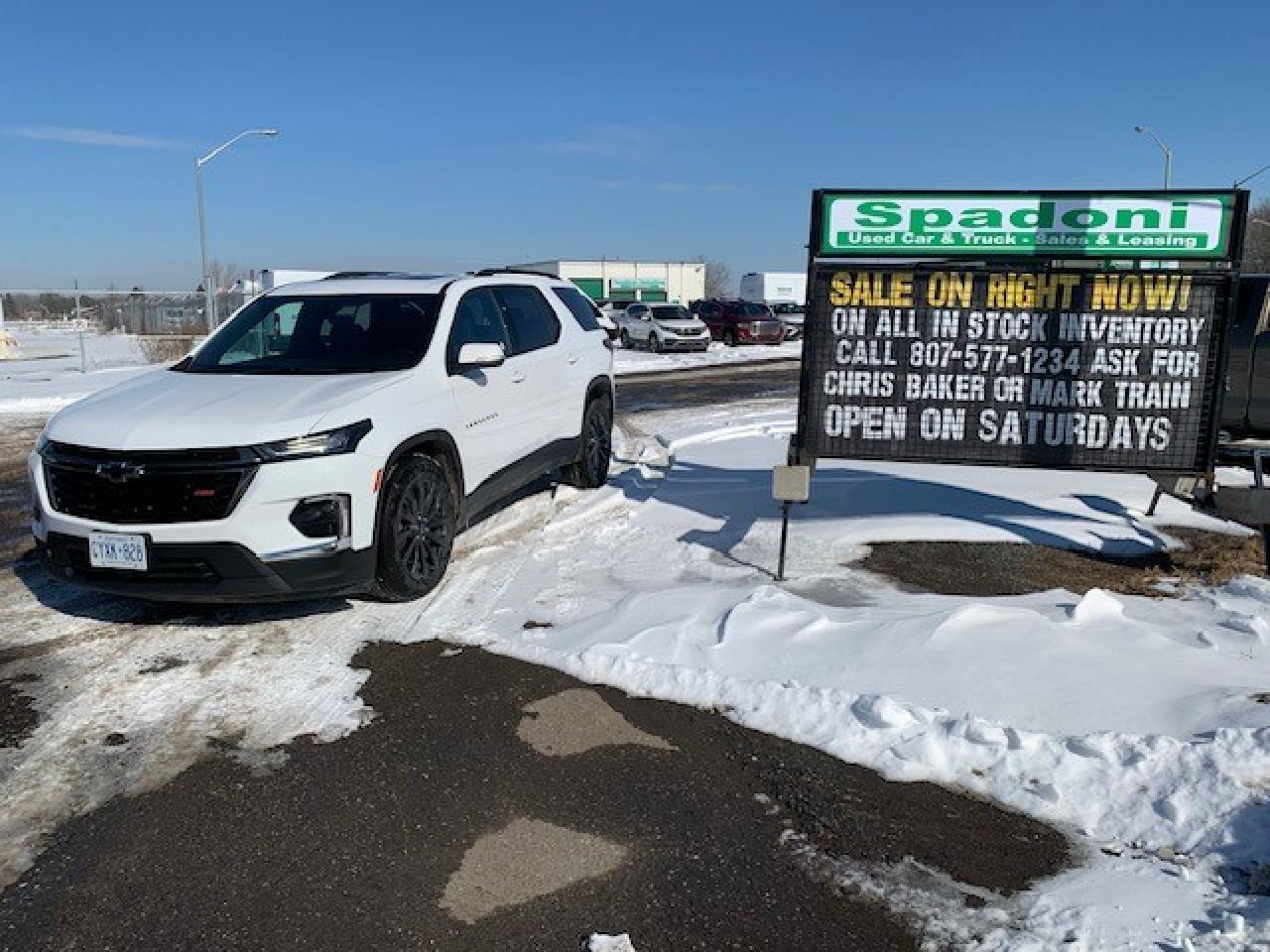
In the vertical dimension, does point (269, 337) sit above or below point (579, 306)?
below

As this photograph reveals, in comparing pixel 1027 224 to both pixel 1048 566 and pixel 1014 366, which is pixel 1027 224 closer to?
pixel 1014 366

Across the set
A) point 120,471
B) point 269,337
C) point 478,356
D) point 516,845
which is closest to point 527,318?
point 478,356

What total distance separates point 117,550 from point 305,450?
1009 mm

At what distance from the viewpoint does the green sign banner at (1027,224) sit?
18.6 feet

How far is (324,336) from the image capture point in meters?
6.21

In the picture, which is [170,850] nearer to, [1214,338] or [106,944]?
[106,944]

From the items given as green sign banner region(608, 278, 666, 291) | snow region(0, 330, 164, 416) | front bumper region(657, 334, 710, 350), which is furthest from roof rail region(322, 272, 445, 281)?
green sign banner region(608, 278, 666, 291)

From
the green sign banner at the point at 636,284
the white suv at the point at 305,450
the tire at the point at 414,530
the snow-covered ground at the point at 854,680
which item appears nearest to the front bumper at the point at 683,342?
the white suv at the point at 305,450

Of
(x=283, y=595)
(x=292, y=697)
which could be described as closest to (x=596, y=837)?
(x=292, y=697)

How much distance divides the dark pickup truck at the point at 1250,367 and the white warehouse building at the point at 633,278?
61.0 metres

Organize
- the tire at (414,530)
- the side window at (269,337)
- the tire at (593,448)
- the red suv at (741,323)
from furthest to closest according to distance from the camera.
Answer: the red suv at (741,323) → the tire at (593,448) → the side window at (269,337) → the tire at (414,530)

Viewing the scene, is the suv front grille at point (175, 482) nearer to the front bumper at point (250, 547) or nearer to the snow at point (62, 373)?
the front bumper at point (250, 547)

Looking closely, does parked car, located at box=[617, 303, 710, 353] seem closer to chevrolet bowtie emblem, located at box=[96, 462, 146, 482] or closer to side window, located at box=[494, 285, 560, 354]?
side window, located at box=[494, 285, 560, 354]

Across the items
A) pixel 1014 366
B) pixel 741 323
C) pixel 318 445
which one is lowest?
pixel 741 323
